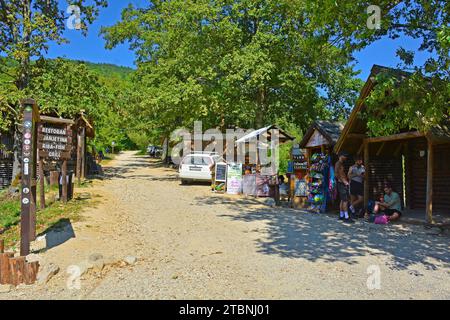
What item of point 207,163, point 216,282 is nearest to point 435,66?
point 216,282

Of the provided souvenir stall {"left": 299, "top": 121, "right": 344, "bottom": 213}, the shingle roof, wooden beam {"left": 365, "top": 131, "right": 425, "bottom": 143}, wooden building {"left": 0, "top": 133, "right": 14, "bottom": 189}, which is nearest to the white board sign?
souvenir stall {"left": 299, "top": 121, "right": 344, "bottom": 213}

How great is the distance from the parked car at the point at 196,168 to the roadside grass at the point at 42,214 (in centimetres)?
700

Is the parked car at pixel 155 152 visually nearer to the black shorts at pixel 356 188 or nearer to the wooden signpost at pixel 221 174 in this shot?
the wooden signpost at pixel 221 174

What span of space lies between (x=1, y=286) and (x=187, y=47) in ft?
59.0

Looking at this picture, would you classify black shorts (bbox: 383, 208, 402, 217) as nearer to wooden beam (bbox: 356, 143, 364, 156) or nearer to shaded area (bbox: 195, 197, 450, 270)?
shaded area (bbox: 195, 197, 450, 270)

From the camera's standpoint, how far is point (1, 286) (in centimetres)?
560

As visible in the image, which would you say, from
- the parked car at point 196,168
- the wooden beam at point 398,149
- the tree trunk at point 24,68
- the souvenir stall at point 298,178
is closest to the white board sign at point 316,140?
the souvenir stall at point 298,178

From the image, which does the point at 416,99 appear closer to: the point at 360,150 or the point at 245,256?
the point at 245,256

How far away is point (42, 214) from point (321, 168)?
813 cm

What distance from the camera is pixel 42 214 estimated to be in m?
10.5

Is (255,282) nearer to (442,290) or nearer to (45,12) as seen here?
(442,290)

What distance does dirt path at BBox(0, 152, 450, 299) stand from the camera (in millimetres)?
5426

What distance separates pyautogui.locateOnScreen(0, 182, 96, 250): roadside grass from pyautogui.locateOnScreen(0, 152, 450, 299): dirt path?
53cm
